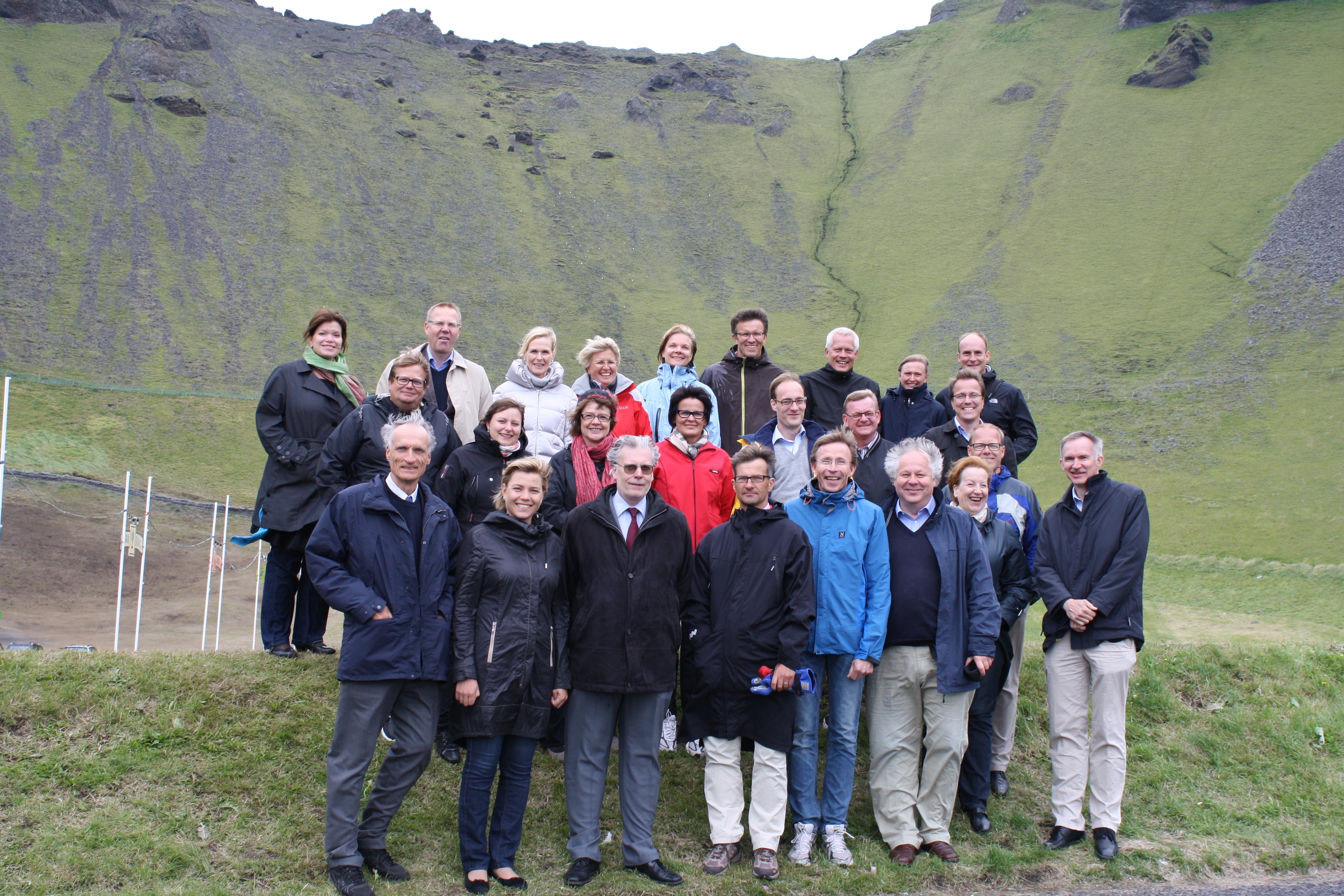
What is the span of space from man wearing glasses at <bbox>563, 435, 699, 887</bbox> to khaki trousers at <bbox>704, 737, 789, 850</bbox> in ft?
1.15

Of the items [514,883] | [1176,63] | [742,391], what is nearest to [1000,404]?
[742,391]

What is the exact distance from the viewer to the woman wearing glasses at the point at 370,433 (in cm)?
561

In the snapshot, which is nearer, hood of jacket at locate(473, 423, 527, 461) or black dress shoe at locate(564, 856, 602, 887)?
A: black dress shoe at locate(564, 856, 602, 887)

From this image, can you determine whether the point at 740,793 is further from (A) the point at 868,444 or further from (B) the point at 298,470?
(B) the point at 298,470

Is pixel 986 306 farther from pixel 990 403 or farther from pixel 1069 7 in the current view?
pixel 1069 7

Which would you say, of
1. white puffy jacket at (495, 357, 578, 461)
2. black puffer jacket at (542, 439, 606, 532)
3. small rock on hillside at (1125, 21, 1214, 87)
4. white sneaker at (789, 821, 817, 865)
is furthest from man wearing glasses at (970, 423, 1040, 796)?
small rock on hillside at (1125, 21, 1214, 87)

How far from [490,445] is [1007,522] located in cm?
343

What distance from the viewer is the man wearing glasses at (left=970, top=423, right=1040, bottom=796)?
6137 mm

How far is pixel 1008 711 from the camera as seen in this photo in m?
6.28

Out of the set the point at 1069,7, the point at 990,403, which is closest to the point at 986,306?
the point at 990,403

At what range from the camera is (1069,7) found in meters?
86.5

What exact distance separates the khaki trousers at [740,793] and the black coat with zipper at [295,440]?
307 centimetres

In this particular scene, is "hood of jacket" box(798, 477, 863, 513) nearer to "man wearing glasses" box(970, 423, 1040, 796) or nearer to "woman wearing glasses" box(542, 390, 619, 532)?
"man wearing glasses" box(970, 423, 1040, 796)

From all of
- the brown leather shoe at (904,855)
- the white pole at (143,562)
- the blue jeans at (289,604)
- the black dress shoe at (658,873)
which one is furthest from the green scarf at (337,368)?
the brown leather shoe at (904,855)
